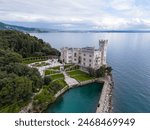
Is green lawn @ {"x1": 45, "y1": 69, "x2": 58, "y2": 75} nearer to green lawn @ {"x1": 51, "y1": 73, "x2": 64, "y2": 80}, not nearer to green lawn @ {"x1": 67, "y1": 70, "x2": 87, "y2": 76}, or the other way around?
green lawn @ {"x1": 51, "y1": 73, "x2": 64, "y2": 80}

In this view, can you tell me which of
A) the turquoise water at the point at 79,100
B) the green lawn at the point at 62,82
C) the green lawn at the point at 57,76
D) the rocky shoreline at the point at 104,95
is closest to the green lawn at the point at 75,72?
the green lawn at the point at 57,76

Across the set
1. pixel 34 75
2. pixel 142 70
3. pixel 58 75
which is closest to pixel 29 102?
pixel 34 75

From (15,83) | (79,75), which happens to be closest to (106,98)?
(79,75)

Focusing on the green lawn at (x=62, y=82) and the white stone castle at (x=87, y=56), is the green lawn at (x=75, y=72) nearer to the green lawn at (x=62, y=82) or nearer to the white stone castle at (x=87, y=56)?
the white stone castle at (x=87, y=56)

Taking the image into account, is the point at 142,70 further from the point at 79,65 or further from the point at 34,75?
the point at 34,75

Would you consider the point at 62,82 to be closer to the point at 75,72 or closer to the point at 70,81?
the point at 70,81
